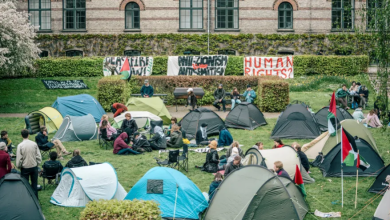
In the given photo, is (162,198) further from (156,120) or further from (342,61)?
(342,61)

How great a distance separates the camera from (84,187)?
12.8m

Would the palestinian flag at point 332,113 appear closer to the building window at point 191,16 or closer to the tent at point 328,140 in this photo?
the tent at point 328,140

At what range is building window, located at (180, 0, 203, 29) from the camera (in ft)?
119

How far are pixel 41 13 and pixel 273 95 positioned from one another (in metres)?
19.2

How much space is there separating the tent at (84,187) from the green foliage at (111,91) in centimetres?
1225

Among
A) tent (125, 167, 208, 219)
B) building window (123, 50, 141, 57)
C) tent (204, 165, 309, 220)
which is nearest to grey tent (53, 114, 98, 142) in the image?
tent (125, 167, 208, 219)

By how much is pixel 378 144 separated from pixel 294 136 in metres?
3.03

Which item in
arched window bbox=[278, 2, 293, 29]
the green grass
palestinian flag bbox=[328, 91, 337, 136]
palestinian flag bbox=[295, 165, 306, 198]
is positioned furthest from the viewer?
arched window bbox=[278, 2, 293, 29]

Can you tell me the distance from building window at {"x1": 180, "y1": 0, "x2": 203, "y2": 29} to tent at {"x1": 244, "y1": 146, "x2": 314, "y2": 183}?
2226 cm

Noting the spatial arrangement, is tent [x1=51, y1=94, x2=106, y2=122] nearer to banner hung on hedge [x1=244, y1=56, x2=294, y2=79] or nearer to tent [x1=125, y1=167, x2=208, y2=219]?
tent [x1=125, y1=167, x2=208, y2=219]

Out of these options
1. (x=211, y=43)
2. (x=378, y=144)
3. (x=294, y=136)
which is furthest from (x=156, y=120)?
(x=211, y=43)

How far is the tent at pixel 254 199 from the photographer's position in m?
11.5

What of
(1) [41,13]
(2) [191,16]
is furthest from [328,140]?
(1) [41,13]

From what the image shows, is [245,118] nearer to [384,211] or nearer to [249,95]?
[249,95]
